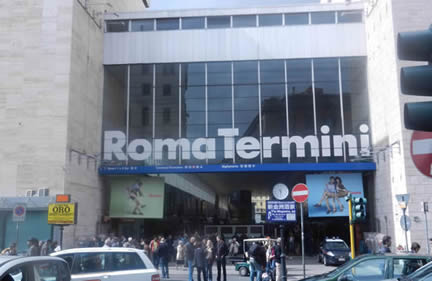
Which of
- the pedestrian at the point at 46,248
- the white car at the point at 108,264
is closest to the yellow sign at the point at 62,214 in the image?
the pedestrian at the point at 46,248

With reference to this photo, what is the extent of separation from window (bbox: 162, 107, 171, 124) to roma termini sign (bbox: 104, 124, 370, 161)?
128cm

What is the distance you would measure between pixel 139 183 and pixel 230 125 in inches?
260

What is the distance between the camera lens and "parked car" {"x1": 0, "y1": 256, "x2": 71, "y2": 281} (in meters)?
5.62

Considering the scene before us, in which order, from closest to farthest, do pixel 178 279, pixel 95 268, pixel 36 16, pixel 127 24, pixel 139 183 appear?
pixel 95 268 → pixel 178 279 → pixel 36 16 → pixel 139 183 → pixel 127 24

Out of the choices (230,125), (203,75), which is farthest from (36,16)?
(230,125)

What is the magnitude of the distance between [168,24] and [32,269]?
2516cm

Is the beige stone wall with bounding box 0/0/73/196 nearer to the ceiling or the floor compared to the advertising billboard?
nearer to the ceiling

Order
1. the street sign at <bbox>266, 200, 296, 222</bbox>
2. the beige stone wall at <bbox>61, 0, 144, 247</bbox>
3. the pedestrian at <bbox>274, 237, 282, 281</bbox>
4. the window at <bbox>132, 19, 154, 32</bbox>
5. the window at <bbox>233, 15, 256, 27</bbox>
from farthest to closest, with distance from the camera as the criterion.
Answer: the window at <bbox>132, 19, 154, 32</bbox>, the window at <bbox>233, 15, 256, 27</bbox>, the beige stone wall at <bbox>61, 0, 144, 247</bbox>, the pedestrian at <bbox>274, 237, 282, 281</bbox>, the street sign at <bbox>266, 200, 296, 222</bbox>

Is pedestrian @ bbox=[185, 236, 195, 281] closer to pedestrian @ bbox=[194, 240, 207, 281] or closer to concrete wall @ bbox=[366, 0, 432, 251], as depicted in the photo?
pedestrian @ bbox=[194, 240, 207, 281]

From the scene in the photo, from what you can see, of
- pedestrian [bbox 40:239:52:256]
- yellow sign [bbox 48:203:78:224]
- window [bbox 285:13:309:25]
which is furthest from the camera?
window [bbox 285:13:309:25]

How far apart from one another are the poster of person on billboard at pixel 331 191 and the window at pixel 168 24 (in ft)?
42.1

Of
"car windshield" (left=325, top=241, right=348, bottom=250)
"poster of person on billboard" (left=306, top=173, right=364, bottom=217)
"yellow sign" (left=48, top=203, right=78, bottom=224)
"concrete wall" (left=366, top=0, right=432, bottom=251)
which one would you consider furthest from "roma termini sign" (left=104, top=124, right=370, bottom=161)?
"yellow sign" (left=48, top=203, right=78, bottom=224)

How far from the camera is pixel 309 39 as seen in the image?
92.5 feet

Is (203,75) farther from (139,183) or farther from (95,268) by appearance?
(95,268)
